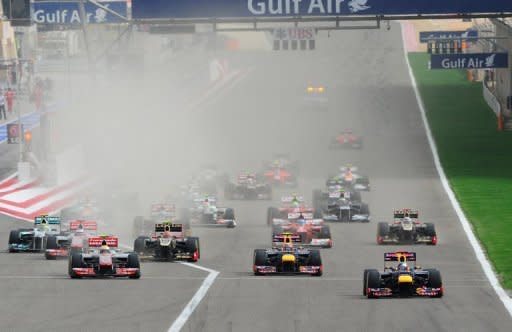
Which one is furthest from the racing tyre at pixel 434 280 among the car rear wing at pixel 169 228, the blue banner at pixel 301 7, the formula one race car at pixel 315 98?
the formula one race car at pixel 315 98

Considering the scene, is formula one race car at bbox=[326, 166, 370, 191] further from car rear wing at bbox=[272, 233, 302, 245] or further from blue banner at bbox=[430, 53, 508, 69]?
blue banner at bbox=[430, 53, 508, 69]

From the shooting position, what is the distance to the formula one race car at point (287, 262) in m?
37.0

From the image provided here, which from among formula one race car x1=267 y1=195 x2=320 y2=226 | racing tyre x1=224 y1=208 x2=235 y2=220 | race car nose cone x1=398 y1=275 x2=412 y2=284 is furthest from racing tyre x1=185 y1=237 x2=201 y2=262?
racing tyre x1=224 y1=208 x2=235 y2=220

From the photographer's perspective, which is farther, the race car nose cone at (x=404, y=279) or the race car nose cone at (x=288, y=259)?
the race car nose cone at (x=288, y=259)

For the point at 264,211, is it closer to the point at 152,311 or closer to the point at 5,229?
the point at 5,229

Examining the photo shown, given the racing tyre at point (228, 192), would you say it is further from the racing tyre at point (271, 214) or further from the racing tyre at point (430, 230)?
the racing tyre at point (430, 230)

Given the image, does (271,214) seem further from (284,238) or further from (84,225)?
(284,238)

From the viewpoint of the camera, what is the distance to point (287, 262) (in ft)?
121

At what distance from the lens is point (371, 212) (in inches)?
2163

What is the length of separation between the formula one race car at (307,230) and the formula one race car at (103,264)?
7400 millimetres

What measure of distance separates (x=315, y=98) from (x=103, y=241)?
6982 centimetres

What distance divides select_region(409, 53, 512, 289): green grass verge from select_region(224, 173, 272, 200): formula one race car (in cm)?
727

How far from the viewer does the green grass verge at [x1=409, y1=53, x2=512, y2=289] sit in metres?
47.9

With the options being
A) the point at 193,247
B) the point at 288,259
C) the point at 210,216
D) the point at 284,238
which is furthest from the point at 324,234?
the point at 210,216
